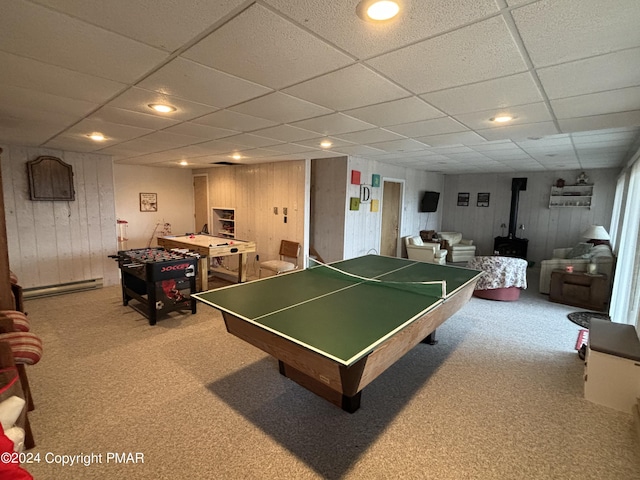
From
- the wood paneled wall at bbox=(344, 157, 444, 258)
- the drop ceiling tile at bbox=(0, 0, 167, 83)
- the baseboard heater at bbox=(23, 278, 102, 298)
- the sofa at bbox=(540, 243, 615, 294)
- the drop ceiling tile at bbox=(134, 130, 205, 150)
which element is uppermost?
the drop ceiling tile at bbox=(134, 130, 205, 150)

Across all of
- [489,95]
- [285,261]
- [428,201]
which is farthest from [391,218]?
[489,95]

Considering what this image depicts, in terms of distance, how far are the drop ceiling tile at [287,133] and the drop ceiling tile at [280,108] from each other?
10.8 inches

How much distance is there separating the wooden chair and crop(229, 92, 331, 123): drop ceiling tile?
2913mm

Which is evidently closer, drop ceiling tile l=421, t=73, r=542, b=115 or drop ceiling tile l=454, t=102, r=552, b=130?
drop ceiling tile l=421, t=73, r=542, b=115

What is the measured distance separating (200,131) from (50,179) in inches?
126

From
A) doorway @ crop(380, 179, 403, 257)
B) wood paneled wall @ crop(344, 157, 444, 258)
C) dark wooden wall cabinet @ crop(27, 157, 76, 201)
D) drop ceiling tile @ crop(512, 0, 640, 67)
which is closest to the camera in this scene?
drop ceiling tile @ crop(512, 0, 640, 67)

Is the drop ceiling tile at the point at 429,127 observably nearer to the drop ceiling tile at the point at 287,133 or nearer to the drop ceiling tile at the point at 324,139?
the drop ceiling tile at the point at 324,139

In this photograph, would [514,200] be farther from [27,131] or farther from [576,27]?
[27,131]

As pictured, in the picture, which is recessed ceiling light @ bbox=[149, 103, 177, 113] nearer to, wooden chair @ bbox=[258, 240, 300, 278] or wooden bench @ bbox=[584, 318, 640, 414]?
wooden chair @ bbox=[258, 240, 300, 278]

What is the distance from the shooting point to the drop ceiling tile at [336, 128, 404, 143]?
3.48 m

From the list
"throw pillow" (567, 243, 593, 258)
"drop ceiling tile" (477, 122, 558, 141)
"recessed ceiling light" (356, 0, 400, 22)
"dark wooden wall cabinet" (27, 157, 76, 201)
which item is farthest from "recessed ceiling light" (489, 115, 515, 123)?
"dark wooden wall cabinet" (27, 157, 76, 201)

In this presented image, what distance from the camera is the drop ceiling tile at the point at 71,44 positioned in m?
1.30

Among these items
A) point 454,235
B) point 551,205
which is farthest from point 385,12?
point 551,205

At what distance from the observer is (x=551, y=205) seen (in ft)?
25.3
